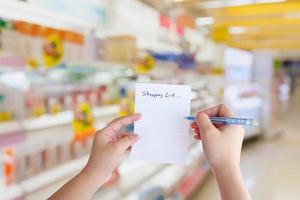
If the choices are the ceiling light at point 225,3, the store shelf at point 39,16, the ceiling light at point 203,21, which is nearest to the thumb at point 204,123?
the store shelf at point 39,16

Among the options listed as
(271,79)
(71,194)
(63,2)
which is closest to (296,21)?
(63,2)

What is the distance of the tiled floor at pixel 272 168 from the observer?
312cm

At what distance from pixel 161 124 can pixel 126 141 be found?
94mm

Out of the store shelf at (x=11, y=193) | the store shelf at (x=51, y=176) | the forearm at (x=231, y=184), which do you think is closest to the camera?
→ the forearm at (x=231, y=184)

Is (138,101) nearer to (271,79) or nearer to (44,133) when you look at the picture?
(44,133)

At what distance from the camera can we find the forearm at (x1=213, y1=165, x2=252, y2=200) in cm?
70

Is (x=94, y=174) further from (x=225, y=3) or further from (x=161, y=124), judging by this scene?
(x=225, y=3)

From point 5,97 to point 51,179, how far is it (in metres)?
0.48

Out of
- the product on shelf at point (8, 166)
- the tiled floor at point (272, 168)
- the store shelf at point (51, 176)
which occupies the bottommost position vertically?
the tiled floor at point (272, 168)

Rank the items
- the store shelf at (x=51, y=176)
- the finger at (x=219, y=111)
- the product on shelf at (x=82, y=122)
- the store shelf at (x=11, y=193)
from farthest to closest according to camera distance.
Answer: the product on shelf at (x=82, y=122), the store shelf at (x=51, y=176), the store shelf at (x=11, y=193), the finger at (x=219, y=111)

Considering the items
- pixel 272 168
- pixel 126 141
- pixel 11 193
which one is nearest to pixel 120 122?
pixel 126 141

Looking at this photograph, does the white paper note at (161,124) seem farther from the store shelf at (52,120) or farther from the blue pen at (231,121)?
the store shelf at (52,120)

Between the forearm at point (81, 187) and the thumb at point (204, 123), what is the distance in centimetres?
25

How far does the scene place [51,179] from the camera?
1.73m
